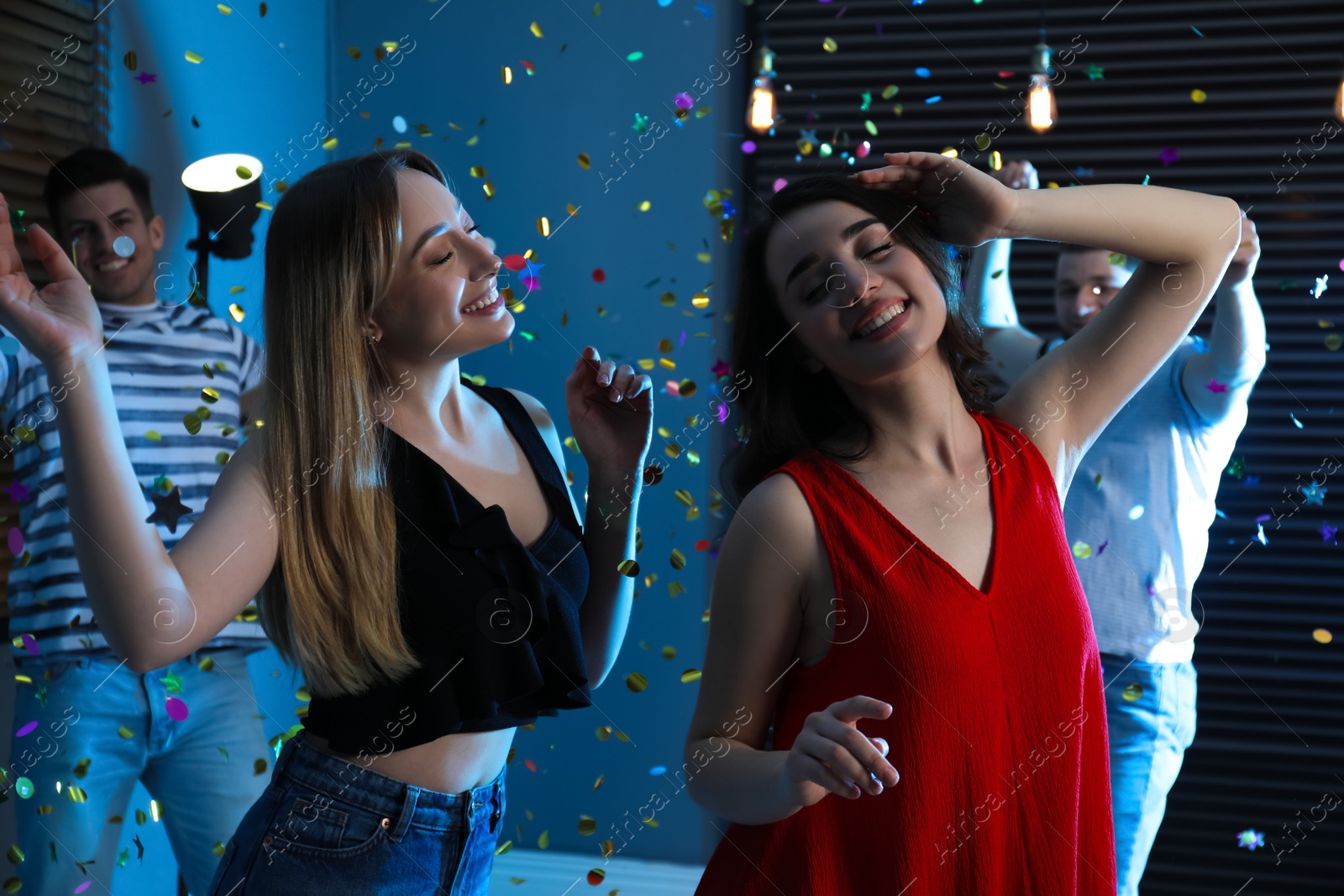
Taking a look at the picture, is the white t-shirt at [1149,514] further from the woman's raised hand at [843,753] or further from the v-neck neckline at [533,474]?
the woman's raised hand at [843,753]

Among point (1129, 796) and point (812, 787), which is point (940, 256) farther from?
point (1129, 796)

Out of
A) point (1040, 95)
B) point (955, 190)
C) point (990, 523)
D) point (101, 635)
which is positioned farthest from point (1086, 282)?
point (101, 635)

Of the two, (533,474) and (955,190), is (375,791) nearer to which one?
(533,474)

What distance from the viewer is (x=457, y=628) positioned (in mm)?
1267

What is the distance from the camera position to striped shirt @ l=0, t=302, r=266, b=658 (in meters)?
2.08

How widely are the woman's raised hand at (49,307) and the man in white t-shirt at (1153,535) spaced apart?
169 cm

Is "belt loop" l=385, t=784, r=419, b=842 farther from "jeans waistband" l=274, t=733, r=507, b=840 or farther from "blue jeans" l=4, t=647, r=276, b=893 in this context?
"blue jeans" l=4, t=647, r=276, b=893

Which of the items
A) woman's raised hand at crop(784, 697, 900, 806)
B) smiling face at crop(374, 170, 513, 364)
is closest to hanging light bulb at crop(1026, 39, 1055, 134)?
smiling face at crop(374, 170, 513, 364)

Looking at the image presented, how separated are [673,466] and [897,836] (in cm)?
212

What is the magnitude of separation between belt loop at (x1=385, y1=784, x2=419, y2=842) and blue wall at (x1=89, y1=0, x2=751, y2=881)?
1868 millimetres

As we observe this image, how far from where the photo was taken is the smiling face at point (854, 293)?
1121 millimetres

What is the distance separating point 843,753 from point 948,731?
8.0 inches

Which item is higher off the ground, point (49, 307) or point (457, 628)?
point (49, 307)

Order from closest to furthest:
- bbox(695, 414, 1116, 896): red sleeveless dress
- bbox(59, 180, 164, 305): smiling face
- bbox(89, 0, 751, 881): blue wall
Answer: bbox(695, 414, 1116, 896): red sleeveless dress
bbox(59, 180, 164, 305): smiling face
bbox(89, 0, 751, 881): blue wall
